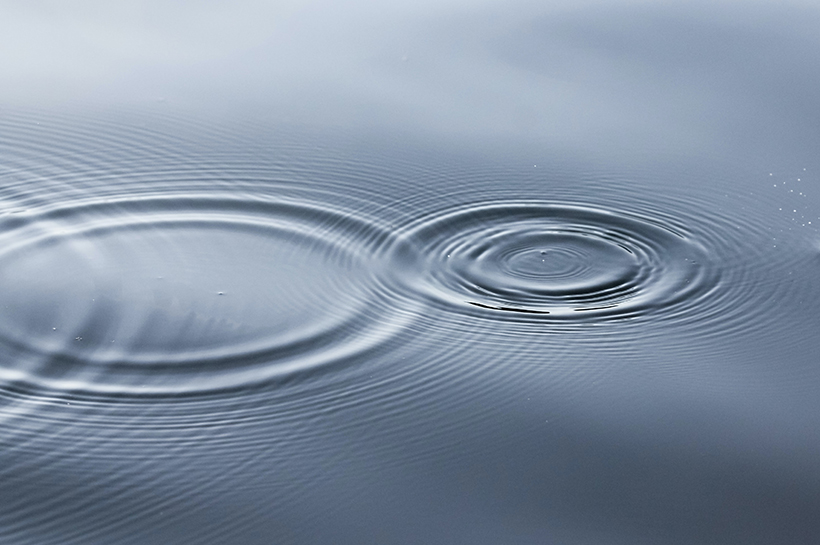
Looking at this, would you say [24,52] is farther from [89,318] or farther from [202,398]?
[202,398]

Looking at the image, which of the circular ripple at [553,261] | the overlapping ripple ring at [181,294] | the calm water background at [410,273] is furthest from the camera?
the circular ripple at [553,261]

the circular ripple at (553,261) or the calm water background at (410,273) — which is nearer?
the calm water background at (410,273)

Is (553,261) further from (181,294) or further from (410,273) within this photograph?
(181,294)

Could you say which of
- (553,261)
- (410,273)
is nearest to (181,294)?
(410,273)

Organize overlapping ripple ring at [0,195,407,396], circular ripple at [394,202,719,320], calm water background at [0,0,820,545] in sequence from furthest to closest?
circular ripple at [394,202,719,320] < overlapping ripple ring at [0,195,407,396] < calm water background at [0,0,820,545]

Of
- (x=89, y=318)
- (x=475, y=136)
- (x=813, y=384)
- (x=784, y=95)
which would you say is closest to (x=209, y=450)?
(x=89, y=318)

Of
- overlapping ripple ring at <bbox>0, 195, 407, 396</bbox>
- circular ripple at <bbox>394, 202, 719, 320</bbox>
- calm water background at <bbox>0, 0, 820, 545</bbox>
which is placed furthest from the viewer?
circular ripple at <bbox>394, 202, 719, 320</bbox>

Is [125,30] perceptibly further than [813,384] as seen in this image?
Yes

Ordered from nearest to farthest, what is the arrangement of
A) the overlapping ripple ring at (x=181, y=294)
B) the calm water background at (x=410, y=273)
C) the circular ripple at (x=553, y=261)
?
the calm water background at (x=410, y=273)
the overlapping ripple ring at (x=181, y=294)
the circular ripple at (x=553, y=261)
